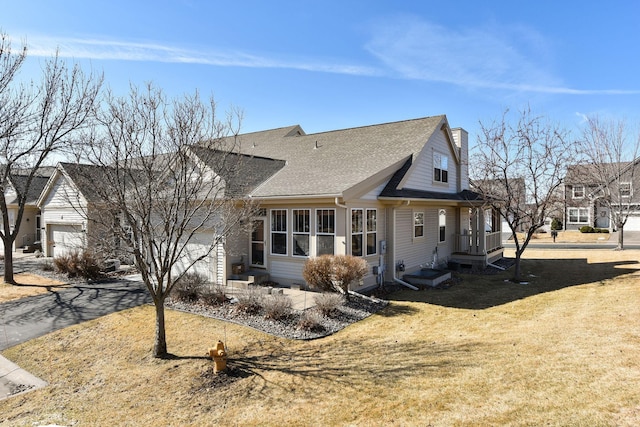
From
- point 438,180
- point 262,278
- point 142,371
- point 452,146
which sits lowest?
point 142,371

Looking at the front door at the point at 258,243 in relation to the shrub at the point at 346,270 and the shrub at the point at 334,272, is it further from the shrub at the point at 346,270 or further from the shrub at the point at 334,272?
the shrub at the point at 346,270

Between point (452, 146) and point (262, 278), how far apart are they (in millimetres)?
11915

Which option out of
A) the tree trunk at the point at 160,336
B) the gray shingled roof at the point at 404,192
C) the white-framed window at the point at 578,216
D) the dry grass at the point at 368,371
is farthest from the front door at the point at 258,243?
the white-framed window at the point at 578,216

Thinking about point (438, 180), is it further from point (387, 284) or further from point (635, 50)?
point (635, 50)

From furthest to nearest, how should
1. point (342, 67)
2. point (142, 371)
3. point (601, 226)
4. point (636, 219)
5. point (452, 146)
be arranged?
point (601, 226) → point (636, 219) → point (452, 146) → point (342, 67) → point (142, 371)

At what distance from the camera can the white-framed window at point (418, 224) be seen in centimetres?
1566

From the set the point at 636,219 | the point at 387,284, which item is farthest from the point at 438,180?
the point at 636,219

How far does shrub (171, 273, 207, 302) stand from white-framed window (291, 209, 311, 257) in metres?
3.42

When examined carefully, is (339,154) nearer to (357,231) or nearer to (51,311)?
(357,231)

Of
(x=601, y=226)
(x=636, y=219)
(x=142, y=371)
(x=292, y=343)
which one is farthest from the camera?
(x=601, y=226)

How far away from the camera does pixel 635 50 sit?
17.2 m

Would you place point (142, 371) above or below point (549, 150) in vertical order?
below

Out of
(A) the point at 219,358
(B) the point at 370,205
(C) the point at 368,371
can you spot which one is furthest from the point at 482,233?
(A) the point at 219,358

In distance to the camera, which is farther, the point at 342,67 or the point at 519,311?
the point at 342,67
